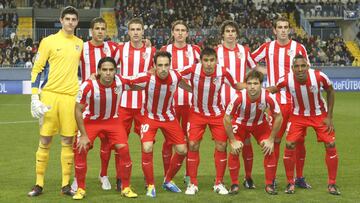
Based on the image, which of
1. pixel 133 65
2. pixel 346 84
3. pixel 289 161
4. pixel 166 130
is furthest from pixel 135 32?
pixel 346 84

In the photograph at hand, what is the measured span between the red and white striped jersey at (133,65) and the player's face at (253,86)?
160cm

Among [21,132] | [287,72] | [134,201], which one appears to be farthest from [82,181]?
[21,132]

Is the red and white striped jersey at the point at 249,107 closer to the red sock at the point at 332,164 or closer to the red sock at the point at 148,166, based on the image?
the red sock at the point at 332,164

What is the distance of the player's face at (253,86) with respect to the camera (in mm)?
7602

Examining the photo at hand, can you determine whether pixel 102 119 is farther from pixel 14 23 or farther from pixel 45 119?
pixel 14 23

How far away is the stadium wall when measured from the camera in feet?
85.5

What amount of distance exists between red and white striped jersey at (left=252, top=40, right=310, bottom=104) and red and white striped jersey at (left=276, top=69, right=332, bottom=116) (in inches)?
27.3

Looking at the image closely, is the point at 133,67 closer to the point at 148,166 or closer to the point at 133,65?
the point at 133,65

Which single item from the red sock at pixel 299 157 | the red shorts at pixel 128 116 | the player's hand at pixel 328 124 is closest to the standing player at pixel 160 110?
the red shorts at pixel 128 116

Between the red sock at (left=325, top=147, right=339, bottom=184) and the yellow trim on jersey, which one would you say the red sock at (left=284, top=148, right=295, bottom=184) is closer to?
the red sock at (left=325, top=147, right=339, bottom=184)

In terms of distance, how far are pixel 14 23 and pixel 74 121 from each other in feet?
91.0

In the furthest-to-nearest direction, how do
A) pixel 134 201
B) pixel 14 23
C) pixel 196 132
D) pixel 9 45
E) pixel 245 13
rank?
pixel 245 13 < pixel 14 23 < pixel 9 45 < pixel 196 132 < pixel 134 201

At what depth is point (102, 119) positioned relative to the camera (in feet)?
25.2

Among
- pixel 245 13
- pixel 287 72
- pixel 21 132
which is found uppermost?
pixel 245 13
